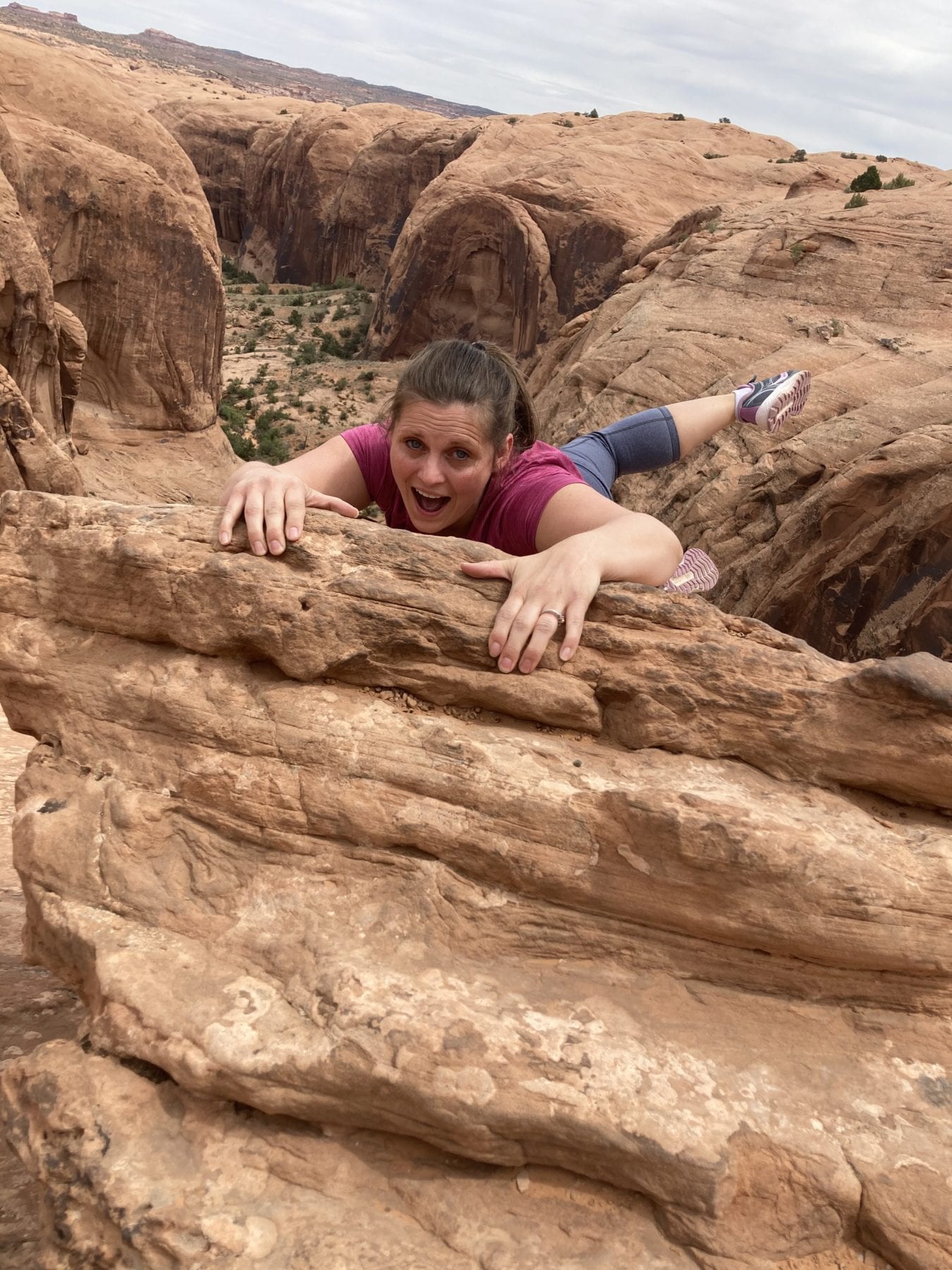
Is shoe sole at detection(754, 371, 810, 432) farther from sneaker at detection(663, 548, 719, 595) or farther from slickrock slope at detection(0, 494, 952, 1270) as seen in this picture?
slickrock slope at detection(0, 494, 952, 1270)

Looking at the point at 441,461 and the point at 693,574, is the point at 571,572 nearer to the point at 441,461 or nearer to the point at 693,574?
the point at 441,461

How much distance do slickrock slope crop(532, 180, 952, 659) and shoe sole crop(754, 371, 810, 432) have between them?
4151 mm

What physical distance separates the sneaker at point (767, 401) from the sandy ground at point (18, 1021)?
3.57 metres

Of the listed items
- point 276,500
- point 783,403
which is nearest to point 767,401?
point 783,403

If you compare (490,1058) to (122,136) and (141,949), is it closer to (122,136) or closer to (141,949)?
(141,949)

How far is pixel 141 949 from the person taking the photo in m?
2.43

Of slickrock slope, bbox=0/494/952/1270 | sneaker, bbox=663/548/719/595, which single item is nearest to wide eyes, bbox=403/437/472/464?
slickrock slope, bbox=0/494/952/1270

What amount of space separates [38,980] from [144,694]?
1.63m

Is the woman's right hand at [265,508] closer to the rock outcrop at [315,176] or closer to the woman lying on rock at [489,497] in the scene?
the woman lying on rock at [489,497]

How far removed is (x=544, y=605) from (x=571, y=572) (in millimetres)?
116

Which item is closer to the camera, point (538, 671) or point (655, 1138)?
point (655, 1138)

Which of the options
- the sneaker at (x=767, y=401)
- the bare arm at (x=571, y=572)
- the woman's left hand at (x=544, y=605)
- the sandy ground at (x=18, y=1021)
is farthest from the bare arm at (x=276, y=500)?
the sneaker at (x=767, y=401)

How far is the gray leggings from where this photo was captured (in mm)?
3611

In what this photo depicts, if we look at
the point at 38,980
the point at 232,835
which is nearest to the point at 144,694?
the point at 232,835
